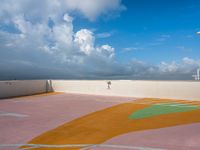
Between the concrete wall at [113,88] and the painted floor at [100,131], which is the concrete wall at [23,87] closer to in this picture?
the concrete wall at [113,88]

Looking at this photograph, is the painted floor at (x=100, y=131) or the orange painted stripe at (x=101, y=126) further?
the orange painted stripe at (x=101, y=126)

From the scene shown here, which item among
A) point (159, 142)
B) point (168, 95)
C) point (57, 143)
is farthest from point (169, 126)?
point (168, 95)

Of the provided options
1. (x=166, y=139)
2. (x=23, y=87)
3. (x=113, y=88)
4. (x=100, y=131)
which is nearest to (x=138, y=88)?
(x=113, y=88)

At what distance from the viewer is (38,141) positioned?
204 inches

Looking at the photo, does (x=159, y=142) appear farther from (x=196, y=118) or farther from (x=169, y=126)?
(x=196, y=118)

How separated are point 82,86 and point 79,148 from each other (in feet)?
40.2

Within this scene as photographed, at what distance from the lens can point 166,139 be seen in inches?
203

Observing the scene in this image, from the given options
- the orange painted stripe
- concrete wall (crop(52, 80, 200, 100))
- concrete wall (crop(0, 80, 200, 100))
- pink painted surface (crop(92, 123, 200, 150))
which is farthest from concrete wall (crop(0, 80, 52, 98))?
pink painted surface (crop(92, 123, 200, 150))

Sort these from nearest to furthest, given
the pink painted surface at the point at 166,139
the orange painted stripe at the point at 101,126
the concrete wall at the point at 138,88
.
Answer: the pink painted surface at the point at 166,139 < the orange painted stripe at the point at 101,126 < the concrete wall at the point at 138,88

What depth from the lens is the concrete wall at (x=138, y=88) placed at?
1249 centimetres

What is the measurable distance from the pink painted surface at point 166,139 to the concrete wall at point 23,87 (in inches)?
504

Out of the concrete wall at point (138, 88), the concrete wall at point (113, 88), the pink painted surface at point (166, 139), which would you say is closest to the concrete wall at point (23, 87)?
the concrete wall at point (113, 88)

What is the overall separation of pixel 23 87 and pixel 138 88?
994 cm

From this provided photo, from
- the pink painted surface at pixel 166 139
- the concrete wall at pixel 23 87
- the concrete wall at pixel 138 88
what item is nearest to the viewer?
the pink painted surface at pixel 166 139
